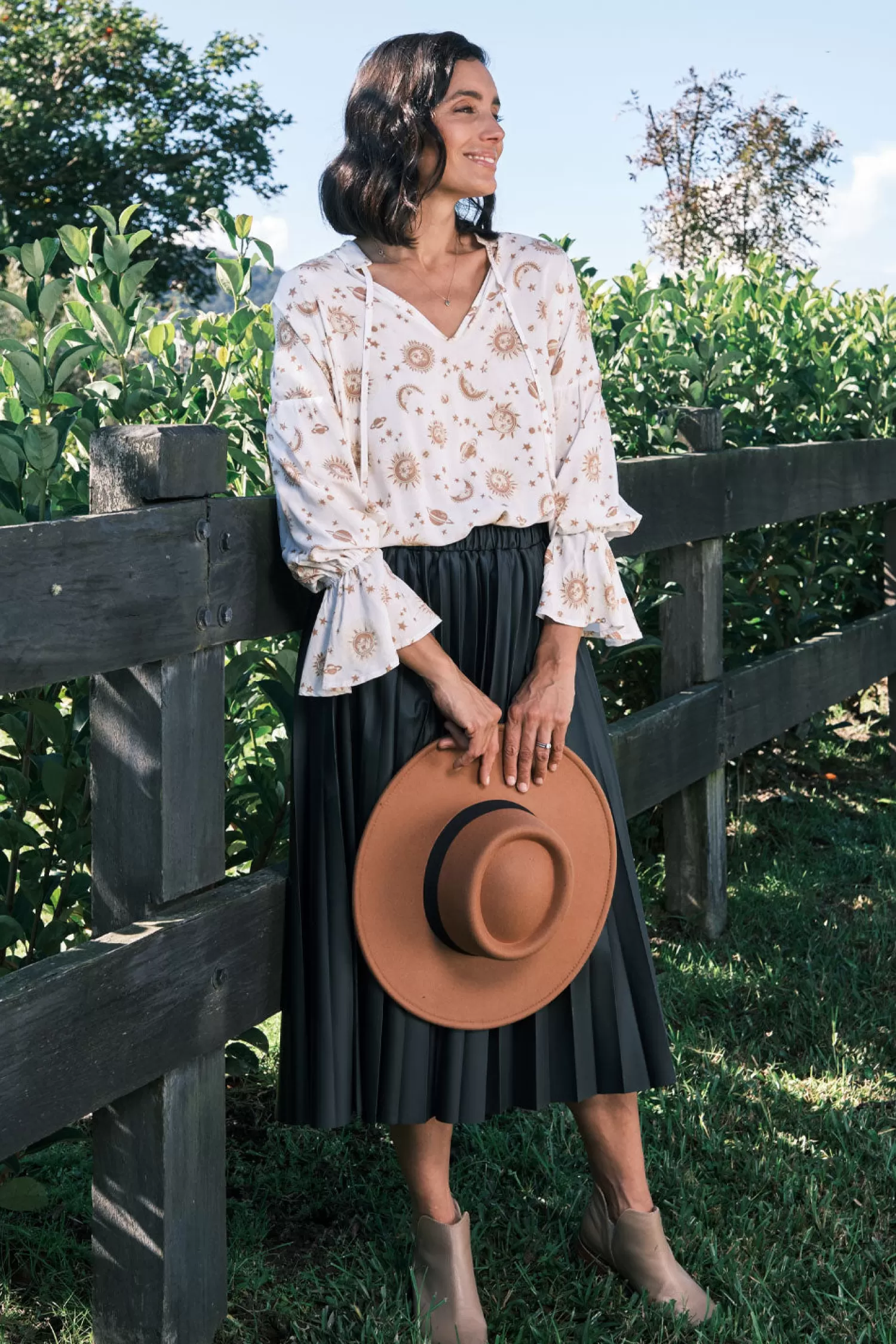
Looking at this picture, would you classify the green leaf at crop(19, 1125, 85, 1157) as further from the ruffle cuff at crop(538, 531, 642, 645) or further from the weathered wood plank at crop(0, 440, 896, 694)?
the ruffle cuff at crop(538, 531, 642, 645)

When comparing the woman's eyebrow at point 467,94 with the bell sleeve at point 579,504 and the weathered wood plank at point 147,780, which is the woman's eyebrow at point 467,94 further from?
the weathered wood plank at point 147,780

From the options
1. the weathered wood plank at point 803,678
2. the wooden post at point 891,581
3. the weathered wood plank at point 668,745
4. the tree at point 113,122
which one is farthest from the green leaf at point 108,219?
the tree at point 113,122

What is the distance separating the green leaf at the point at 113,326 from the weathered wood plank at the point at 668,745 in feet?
4.43

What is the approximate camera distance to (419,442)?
223 cm

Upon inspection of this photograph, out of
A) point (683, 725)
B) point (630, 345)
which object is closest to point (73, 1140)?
point (683, 725)

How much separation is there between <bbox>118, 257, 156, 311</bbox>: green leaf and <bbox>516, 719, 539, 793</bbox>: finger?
3.53ft

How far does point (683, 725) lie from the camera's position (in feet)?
12.1

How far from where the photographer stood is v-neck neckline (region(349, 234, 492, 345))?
88.8 inches

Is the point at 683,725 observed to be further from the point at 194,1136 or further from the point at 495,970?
the point at 194,1136

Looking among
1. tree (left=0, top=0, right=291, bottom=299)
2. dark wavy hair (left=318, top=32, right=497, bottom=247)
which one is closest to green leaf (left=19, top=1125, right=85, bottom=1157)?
dark wavy hair (left=318, top=32, right=497, bottom=247)

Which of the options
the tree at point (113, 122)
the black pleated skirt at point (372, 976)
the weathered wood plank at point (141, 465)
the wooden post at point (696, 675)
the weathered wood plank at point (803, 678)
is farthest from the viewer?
the tree at point (113, 122)

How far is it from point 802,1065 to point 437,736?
4.57ft

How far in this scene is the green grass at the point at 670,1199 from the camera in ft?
7.61

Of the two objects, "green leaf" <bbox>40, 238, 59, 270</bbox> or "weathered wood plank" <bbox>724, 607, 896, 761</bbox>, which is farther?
"weathered wood plank" <bbox>724, 607, 896, 761</bbox>
